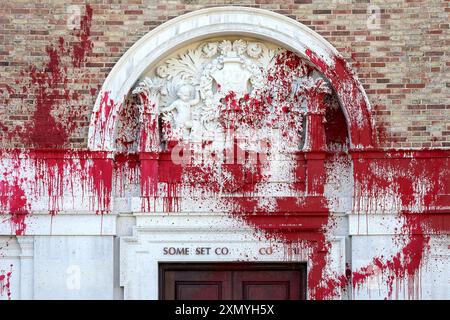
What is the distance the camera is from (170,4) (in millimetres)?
15258

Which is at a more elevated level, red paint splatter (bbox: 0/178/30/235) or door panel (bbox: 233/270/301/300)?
red paint splatter (bbox: 0/178/30/235)

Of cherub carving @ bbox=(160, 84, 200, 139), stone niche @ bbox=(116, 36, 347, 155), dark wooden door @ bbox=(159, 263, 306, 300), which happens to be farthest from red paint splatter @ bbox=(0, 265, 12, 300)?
cherub carving @ bbox=(160, 84, 200, 139)

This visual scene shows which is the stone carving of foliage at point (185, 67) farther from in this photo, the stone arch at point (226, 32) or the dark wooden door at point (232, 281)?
the dark wooden door at point (232, 281)

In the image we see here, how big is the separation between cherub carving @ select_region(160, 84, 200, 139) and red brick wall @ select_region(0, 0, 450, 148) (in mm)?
772

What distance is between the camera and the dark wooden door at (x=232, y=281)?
1523 centimetres

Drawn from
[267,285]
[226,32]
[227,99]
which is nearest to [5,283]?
[267,285]

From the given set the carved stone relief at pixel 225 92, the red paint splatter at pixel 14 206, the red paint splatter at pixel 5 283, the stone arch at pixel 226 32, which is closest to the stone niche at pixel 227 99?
the carved stone relief at pixel 225 92

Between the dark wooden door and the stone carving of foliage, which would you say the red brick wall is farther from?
the dark wooden door

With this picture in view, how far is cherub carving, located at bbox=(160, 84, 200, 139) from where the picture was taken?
15273mm

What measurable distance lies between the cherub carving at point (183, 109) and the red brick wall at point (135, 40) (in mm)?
772

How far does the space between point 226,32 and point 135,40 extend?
1.00m

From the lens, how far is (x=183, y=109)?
15281 mm

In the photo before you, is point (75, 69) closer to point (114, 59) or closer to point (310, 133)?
point (114, 59)
